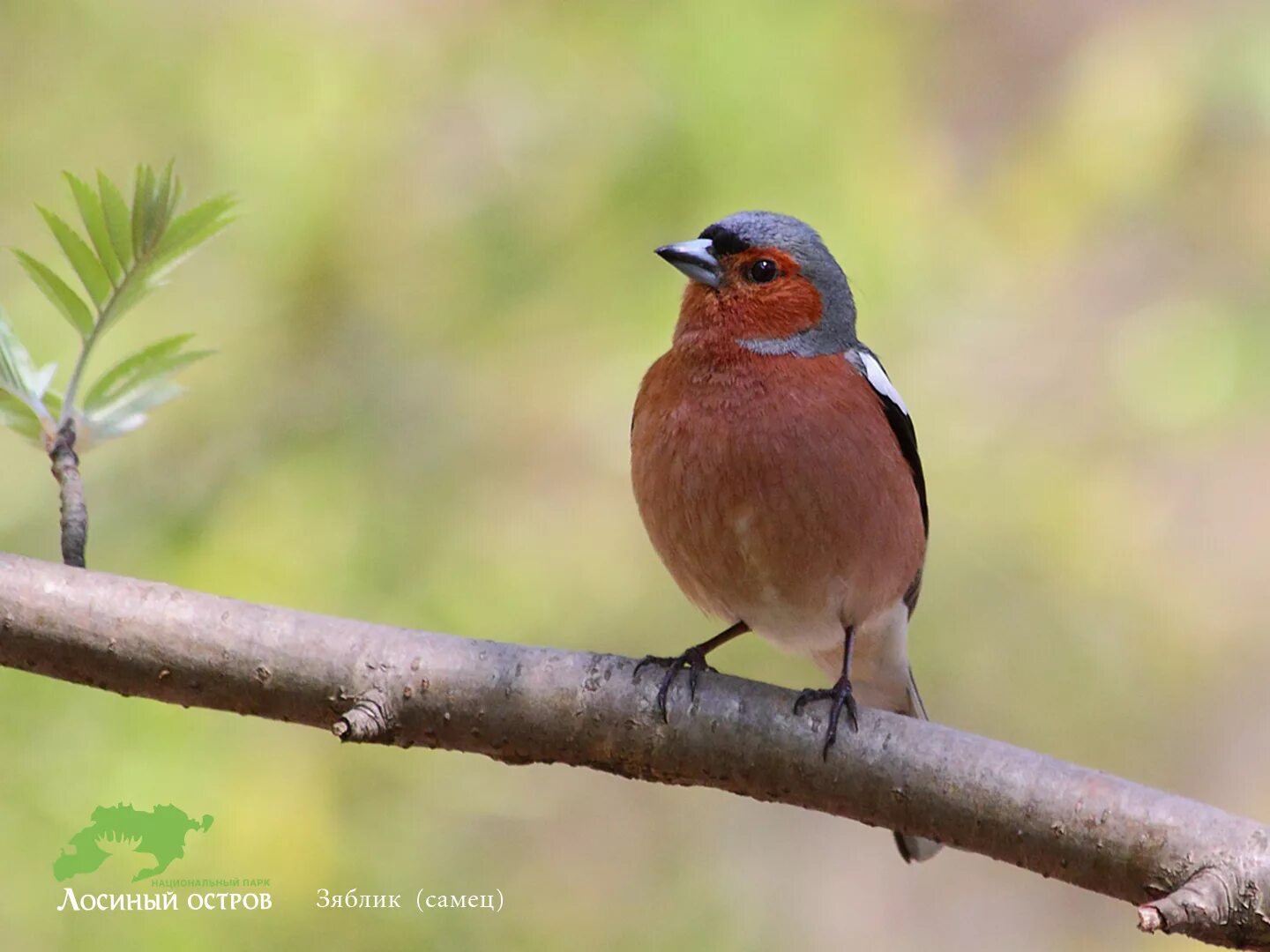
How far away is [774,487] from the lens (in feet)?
13.0

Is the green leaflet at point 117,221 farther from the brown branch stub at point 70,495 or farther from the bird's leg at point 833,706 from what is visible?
the bird's leg at point 833,706

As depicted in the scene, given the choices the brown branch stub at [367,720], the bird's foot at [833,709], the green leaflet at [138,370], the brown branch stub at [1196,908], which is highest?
the green leaflet at [138,370]

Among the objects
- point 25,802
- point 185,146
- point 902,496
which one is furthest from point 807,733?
point 185,146

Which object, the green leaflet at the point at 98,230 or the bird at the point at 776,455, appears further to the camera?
the bird at the point at 776,455

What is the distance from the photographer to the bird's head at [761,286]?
446 cm

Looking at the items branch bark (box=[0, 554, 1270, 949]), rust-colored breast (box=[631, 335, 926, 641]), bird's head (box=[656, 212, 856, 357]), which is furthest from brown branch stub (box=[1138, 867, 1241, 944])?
bird's head (box=[656, 212, 856, 357])

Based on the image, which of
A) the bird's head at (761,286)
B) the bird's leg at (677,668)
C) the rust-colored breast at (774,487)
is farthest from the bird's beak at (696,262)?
the bird's leg at (677,668)

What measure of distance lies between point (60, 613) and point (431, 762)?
250cm

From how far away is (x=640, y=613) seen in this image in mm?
5945

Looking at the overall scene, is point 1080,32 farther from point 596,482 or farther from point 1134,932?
point 1134,932

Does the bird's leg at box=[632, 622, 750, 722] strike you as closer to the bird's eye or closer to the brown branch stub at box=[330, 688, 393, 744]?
the brown branch stub at box=[330, 688, 393, 744]

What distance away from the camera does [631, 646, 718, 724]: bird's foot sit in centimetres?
321

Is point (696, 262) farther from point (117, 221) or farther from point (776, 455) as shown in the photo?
point (117, 221)

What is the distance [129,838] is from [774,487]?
7.85 ft
